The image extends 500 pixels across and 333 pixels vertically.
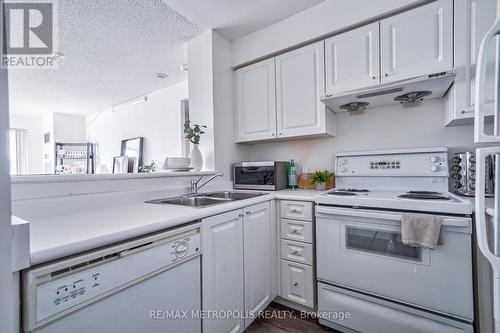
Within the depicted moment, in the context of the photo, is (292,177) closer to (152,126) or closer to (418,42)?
(418,42)

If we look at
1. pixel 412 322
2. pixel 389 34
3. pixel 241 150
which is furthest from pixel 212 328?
pixel 389 34

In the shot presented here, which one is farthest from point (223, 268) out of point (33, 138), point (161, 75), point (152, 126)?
point (33, 138)

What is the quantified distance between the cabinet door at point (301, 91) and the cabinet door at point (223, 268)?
1.00m

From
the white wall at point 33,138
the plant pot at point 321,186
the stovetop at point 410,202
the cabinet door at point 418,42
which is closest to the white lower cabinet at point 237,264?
the stovetop at point 410,202

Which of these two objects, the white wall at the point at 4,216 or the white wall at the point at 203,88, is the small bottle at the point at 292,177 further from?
the white wall at the point at 4,216

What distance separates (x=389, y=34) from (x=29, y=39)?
3.11 meters

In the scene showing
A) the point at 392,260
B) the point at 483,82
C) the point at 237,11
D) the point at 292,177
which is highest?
the point at 237,11

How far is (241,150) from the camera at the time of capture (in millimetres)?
2473

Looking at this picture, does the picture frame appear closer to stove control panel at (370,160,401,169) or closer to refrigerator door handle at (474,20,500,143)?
stove control panel at (370,160,401,169)

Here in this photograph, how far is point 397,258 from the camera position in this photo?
1.29 meters

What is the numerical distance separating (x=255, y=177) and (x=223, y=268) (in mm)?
1011

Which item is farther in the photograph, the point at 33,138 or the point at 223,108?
the point at 33,138

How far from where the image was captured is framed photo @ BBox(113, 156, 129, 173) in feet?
13.8

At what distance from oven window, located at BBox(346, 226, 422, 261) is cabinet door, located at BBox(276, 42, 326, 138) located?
2.81 ft
